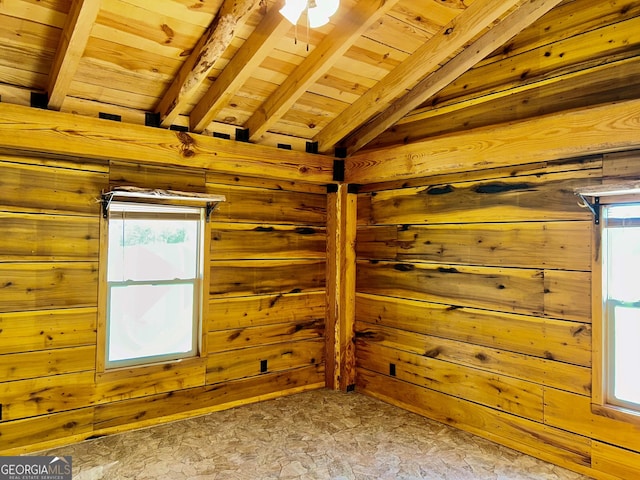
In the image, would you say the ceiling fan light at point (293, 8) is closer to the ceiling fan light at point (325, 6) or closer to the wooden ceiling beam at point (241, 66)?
the ceiling fan light at point (325, 6)

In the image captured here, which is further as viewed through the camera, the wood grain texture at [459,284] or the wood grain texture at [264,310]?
the wood grain texture at [264,310]

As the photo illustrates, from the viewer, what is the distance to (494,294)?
11.0 feet

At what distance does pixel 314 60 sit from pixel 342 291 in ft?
7.59

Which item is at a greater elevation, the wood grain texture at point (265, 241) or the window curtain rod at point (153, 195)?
the window curtain rod at point (153, 195)

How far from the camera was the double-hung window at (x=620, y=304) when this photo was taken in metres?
2.71

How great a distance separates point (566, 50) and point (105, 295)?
12.4 feet

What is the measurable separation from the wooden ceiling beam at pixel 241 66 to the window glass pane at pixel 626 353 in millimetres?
2767

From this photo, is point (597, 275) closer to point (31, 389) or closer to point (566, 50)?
point (566, 50)

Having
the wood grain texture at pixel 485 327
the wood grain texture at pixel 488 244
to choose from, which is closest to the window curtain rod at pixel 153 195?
the wood grain texture at pixel 488 244

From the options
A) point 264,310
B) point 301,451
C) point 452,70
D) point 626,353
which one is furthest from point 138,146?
point 626,353

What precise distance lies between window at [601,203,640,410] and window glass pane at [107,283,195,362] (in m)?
3.17

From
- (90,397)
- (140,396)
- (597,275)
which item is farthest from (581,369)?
(90,397)

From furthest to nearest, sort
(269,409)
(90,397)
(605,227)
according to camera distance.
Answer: (269,409), (90,397), (605,227)

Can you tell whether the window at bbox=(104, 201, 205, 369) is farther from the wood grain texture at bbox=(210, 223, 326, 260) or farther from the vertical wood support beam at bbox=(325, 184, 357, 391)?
the vertical wood support beam at bbox=(325, 184, 357, 391)
